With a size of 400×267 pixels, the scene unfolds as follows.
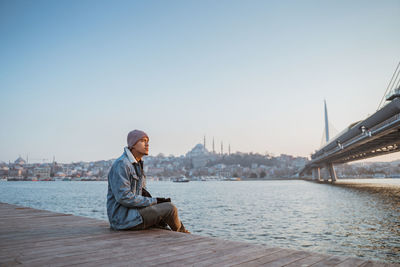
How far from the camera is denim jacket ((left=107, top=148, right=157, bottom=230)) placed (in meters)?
4.19

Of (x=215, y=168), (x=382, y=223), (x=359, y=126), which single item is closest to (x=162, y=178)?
(x=215, y=168)

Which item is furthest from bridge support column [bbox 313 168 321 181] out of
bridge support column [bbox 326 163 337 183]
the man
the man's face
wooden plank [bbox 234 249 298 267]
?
wooden plank [bbox 234 249 298 267]

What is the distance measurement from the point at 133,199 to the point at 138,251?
111cm

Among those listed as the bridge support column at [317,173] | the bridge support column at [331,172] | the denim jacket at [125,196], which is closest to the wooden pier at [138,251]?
the denim jacket at [125,196]

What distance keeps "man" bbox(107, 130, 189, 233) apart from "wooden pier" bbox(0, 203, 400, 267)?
0.20m

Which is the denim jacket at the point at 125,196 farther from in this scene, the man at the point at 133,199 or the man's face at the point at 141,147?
the man's face at the point at 141,147

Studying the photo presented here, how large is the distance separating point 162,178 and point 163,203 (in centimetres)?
16933

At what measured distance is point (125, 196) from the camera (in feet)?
13.6

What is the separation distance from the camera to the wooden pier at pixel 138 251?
2.77 m

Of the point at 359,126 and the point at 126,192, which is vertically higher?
the point at 359,126

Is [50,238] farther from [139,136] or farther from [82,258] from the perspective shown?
[139,136]

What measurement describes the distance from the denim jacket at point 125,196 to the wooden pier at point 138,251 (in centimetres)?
19

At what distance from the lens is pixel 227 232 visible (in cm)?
1019

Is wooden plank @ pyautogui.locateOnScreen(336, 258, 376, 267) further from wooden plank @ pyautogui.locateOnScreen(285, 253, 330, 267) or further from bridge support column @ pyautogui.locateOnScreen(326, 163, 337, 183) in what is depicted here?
bridge support column @ pyautogui.locateOnScreen(326, 163, 337, 183)
